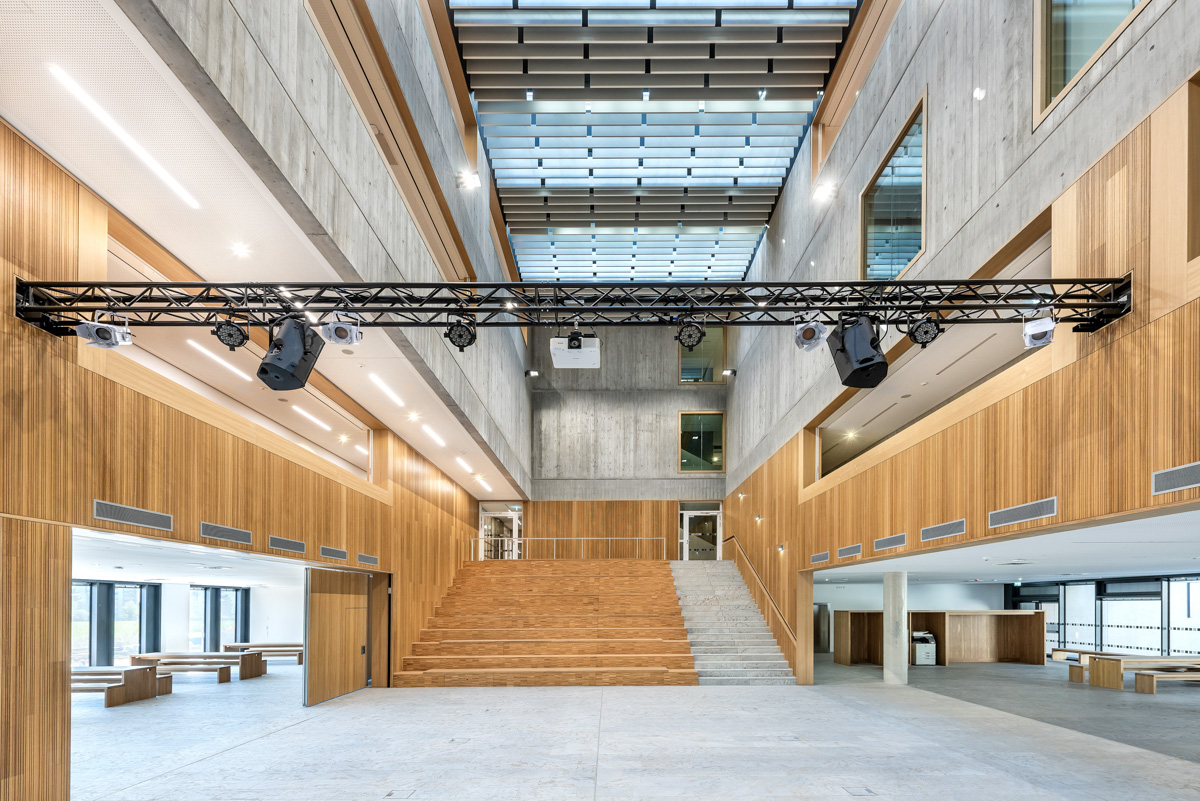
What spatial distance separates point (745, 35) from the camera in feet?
42.0

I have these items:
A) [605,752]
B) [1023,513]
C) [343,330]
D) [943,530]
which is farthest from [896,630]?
[343,330]

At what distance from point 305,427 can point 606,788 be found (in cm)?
731

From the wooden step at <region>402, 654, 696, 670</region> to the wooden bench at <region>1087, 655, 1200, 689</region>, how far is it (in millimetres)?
7704

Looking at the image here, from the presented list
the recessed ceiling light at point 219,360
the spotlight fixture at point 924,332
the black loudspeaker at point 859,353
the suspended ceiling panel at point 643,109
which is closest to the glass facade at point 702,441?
the suspended ceiling panel at point 643,109

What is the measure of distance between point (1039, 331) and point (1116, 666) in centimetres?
1230

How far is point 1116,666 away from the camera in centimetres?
1531

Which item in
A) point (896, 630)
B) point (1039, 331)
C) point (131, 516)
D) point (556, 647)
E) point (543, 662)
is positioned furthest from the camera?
point (556, 647)

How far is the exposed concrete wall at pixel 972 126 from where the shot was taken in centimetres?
577

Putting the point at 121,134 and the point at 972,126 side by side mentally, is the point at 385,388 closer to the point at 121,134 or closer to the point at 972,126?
the point at 121,134

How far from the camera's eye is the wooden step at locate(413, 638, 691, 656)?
16.3 metres

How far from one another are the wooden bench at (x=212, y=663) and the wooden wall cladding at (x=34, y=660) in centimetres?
1222

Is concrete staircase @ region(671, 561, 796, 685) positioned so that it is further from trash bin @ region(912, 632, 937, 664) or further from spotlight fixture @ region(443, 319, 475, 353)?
spotlight fixture @ region(443, 319, 475, 353)

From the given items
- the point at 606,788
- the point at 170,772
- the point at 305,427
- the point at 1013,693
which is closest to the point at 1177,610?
the point at 1013,693

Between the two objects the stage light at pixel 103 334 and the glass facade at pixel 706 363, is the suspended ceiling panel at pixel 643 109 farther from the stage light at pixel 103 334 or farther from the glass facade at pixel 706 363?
the stage light at pixel 103 334
